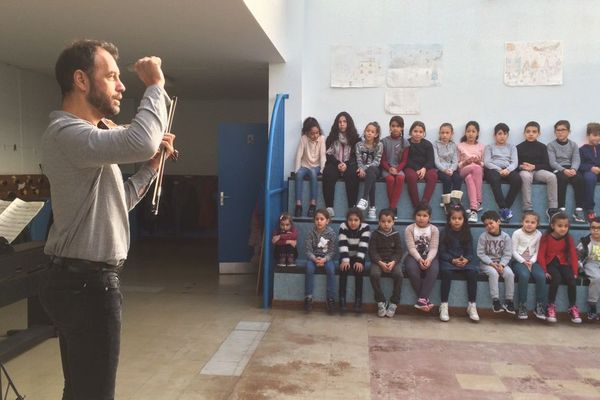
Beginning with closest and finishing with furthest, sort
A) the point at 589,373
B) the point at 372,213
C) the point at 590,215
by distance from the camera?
the point at 589,373, the point at 590,215, the point at 372,213

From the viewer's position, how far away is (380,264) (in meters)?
4.54

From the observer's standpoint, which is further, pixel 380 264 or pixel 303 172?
pixel 303 172

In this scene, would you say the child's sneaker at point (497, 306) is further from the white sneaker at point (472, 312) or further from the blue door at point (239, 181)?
the blue door at point (239, 181)

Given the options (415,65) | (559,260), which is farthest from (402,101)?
(559,260)

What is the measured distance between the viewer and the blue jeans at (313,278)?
4.56m

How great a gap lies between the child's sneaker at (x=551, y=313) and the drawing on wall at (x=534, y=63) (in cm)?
256

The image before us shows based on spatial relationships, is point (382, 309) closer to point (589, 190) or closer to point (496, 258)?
point (496, 258)

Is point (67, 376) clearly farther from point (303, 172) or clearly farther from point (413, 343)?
point (303, 172)

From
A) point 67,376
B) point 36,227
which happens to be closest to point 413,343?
point 67,376

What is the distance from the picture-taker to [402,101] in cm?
568

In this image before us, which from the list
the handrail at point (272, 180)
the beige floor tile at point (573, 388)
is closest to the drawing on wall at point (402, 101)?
the handrail at point (272, 180)

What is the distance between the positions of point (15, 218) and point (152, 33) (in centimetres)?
212

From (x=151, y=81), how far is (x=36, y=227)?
16.5 ft

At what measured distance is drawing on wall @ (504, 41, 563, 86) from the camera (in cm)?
549
